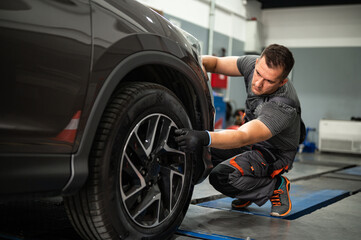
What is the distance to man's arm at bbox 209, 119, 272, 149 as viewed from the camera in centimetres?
213

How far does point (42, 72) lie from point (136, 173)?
0.60 meters

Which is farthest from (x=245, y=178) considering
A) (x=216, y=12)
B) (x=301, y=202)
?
(x=216, y=12)

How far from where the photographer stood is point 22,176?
4.30ft

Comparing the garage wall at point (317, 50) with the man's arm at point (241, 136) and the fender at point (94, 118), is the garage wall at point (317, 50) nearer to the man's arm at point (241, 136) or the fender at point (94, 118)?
the man's arm at point (241, 136)

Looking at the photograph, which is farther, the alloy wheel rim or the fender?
the alloy wheel rim

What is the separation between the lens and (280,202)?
8.97ft

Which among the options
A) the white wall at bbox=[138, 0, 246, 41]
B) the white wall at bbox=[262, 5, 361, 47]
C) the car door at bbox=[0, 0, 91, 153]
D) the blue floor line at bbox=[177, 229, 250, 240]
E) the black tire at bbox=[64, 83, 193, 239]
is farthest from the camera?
the white wall at bbox=[262, 5, 361, 47]

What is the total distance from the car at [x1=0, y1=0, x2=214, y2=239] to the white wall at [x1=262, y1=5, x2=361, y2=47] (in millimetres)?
10197

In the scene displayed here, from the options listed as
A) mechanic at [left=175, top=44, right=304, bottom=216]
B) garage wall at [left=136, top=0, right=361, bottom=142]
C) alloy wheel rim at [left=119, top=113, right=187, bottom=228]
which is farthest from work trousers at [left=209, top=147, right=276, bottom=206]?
garage wall at [left=136, top=0, right=361, bottom=142]

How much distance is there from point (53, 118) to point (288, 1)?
11.0m

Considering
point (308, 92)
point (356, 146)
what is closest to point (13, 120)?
point (356, 146)

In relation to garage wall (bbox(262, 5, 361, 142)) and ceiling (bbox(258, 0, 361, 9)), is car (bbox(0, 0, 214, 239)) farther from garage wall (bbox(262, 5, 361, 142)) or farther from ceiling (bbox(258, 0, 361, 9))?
ceiling (bbox(258, 0, 361, 9))

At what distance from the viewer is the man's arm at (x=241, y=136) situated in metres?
2.13

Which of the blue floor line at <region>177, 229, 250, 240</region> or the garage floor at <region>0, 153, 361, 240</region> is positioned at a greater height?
the blue floor line at <region>177, 229, 250, 240</region>
